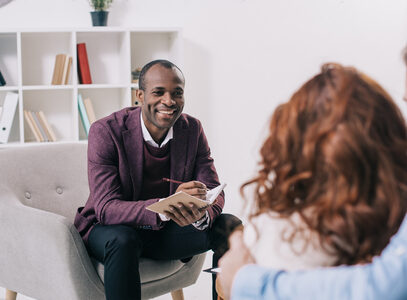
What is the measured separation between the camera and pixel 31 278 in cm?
213

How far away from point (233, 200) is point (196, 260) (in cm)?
140

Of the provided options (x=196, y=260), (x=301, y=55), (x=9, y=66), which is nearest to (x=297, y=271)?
(x=196, y=260)

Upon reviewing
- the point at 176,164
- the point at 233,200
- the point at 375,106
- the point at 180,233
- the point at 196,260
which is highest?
the point at 375,106

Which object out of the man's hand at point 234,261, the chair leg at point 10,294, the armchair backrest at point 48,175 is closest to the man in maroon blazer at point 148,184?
the armchair backrest at point 48,175

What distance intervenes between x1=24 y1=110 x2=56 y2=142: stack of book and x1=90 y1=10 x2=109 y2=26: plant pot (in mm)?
614

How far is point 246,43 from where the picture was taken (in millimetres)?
3598

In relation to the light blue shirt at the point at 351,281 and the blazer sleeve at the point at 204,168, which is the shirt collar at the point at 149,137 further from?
the light blue shirt at the point at 351,281

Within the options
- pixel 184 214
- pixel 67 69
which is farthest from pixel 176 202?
pixel 67 69

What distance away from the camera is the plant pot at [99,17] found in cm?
333

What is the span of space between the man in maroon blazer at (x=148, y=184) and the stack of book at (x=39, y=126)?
1.18 meters

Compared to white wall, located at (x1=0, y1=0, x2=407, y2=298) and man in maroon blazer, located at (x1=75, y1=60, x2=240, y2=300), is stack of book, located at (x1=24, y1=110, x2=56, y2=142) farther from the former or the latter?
man in maroon blazer, located at (x1=75, y1=60, x2=240, y2=300)

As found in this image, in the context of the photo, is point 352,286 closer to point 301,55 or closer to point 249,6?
point 301,55

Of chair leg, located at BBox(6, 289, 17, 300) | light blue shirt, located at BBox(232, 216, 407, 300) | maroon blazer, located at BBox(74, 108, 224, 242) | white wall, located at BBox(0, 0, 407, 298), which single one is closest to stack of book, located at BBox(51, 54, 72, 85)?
white wall, located at BBox(0, 0, 407, 298)

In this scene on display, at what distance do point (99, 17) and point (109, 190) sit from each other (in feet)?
5.07
